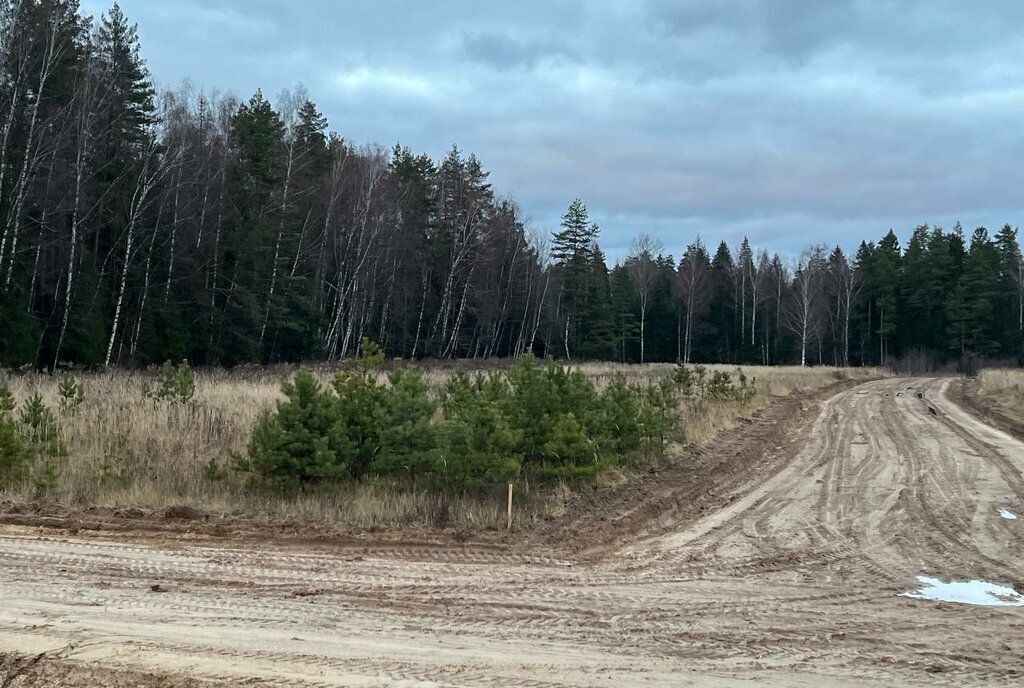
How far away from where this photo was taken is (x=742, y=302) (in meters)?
82.8

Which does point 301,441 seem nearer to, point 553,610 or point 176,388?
point 553,610

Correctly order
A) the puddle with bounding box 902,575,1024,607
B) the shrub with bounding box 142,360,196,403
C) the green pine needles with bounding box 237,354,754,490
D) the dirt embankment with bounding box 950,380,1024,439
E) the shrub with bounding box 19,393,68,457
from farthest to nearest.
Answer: the dirt embankment with bounding box 950,380,1024,439, the shrub with bounding box 142,360,196,403, the shrub with bounding box 19,393,68,457, the green pine needles with bounding box 237,354,754,490, the puddle with bounding box 902,575,1024,607

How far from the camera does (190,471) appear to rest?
11.9 meters

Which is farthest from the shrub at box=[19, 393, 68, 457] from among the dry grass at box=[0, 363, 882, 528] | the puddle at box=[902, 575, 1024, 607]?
the puddle at box=[902, 575, 1024, 607]

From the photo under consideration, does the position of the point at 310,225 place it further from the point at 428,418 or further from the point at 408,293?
the point at 428,418

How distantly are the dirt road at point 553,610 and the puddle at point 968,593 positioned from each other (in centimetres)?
23

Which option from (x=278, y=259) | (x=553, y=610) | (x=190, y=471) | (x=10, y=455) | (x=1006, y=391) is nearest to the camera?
(x=553, y=610)

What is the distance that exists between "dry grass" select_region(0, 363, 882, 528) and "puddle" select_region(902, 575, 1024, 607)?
4762 mm

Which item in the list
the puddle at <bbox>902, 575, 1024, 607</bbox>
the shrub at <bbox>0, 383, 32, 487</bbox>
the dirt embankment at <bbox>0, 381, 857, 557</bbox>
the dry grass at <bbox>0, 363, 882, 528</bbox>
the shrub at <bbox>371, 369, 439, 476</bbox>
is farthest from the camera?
the shrub at <bbox>0, 383, 32, 487</bbox>

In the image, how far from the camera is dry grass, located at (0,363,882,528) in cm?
995

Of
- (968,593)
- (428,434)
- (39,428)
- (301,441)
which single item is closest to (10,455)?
(39,428)

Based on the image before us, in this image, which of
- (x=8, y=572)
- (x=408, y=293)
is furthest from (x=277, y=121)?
(x=8, y=572)

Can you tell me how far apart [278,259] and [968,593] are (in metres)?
37.5

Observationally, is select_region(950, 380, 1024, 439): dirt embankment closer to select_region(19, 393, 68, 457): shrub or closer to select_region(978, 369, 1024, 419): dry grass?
select_region(978, 369, 1024, 419): dry grass
